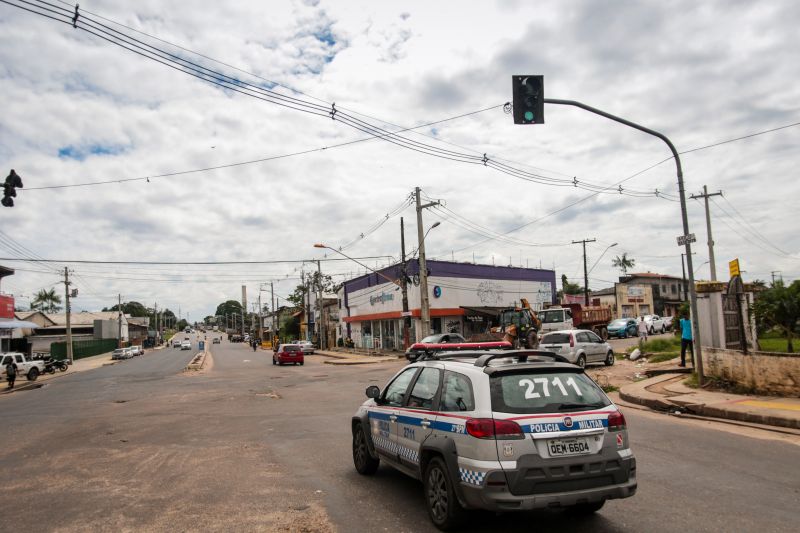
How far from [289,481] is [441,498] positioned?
2760 mm

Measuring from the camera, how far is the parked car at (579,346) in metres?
21.3

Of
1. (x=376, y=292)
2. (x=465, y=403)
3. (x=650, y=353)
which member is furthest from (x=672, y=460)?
(x=376, y=292)

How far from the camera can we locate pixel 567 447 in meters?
4.80

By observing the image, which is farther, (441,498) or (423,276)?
(423,276)

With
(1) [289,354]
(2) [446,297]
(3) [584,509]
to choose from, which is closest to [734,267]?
(3) [584,509]

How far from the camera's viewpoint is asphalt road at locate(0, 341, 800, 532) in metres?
5.50

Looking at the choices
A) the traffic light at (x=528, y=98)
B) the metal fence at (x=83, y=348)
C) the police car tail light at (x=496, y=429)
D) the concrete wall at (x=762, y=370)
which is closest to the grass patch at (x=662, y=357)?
the concrete wall at (x=762, y=370)

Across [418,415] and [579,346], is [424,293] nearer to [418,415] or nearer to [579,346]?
[579,346]

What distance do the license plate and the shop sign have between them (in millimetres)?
43643

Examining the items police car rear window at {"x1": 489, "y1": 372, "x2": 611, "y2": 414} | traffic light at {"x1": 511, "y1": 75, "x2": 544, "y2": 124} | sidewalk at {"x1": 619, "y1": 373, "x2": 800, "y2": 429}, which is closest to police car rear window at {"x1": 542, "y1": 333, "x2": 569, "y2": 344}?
Answer: sidewalk at {"x1": 619, "y1": 373, "x2": 800, "y2": 429}

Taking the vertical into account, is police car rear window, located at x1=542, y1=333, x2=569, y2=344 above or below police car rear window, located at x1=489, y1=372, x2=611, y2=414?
below

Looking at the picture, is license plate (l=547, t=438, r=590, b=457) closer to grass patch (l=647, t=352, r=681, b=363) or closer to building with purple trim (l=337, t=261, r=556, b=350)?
grass patch (l=647, t=352, r=681, b=363)

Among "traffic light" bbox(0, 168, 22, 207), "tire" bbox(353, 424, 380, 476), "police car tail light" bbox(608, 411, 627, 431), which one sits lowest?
"tire" bbox(353, 424, 380, 476)

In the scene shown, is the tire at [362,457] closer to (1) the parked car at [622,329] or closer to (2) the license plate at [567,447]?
(2) the license plate at [567,447]
